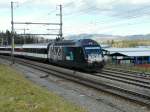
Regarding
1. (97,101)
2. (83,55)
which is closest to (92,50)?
(83,55)

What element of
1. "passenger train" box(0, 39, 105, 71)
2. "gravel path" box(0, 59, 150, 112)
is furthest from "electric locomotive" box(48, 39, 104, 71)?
"gravel path" box(0, 59, 150, 112)

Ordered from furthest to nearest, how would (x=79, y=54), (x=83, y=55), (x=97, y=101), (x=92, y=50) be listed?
(x=92, y=50) < (x=79, y=54) < (x=83, y=55) < (x=97, y=101)

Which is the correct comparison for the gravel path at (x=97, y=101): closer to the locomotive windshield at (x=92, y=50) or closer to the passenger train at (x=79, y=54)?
the passenger train at (x=79, y=54)

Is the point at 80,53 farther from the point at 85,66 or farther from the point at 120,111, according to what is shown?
the point at 120,111

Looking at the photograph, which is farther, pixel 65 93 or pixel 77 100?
pixel 65 93

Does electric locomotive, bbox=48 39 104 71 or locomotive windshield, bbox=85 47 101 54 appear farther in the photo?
locomotive windshield, bbox=85 47 101 54

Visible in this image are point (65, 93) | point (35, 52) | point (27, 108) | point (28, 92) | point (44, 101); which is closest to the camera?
point (27, 108)

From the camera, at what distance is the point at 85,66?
38.5 metres

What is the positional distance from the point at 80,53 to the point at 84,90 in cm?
1362

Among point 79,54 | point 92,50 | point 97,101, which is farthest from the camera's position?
point 92,50

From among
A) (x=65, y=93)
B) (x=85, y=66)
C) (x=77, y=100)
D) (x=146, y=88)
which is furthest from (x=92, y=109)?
(x=85, y=66)

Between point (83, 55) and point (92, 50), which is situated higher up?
point (92, 50)

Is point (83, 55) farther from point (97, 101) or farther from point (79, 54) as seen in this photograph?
point (97, 101)

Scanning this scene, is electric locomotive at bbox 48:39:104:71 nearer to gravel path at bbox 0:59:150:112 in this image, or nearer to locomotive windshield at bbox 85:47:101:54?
locomotive windshield at bbox 85:47:101:54
